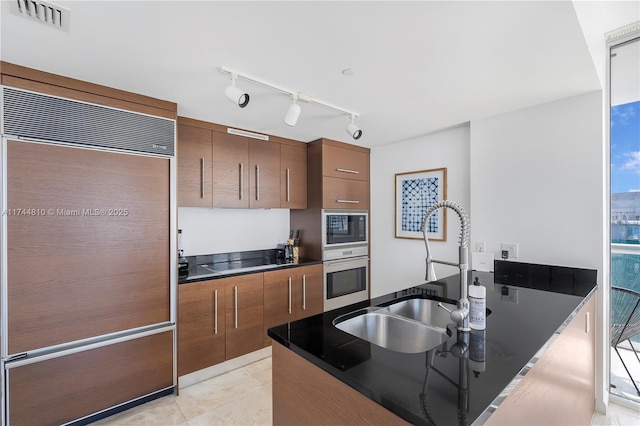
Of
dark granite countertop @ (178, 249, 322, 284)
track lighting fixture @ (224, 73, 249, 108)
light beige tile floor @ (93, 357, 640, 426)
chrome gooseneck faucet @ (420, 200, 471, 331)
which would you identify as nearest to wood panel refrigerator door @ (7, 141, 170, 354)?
dark granite countertop @ (178, 249, 322, 284)

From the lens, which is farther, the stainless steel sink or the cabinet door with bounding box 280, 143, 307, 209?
the cabinet door with bounding box 280, 143, 307, 209

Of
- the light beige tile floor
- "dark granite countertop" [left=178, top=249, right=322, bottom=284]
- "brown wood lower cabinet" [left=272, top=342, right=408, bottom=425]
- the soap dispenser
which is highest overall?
the soap dispenser

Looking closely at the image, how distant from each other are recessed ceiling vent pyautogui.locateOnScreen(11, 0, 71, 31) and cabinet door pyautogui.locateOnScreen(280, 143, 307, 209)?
6.78 ft

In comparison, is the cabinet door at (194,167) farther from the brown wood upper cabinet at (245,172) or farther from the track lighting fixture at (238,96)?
the track lighting fixture at (238,96)

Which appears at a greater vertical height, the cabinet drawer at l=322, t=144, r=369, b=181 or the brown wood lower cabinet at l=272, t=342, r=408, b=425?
the cabinet drawer at l=322, t=144, r=369, b=181

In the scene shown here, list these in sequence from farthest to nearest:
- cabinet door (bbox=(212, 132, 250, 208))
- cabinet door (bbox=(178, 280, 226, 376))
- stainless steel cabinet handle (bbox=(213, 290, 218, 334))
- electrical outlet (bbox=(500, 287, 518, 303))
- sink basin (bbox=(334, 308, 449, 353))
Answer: cabinet door (bbox=(212, 132, 250, 208))
stainless steel cabinet handle (bbox=(213, 290, 218, 334))
cabinet door (bbox=(178, 280, 226, 376))
electrical outlet (bbox=(500, 287, 518, 303))
sink basin (bbox=(334, 308, 449, 353))

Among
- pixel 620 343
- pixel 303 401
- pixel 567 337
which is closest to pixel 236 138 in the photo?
pixel 303 401

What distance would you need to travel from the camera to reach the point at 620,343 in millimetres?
2068

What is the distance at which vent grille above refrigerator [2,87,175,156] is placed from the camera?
1.64m

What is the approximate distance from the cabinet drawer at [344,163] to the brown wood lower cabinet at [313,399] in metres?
2.38

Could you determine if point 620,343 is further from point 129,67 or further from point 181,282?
point 129,67

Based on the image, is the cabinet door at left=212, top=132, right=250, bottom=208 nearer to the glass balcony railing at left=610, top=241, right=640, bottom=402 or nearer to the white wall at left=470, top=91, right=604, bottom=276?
the white wall at left=470, top=91, right=604, bottom=276

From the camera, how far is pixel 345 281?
3488mm

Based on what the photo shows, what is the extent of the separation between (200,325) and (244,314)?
1.27 ft
